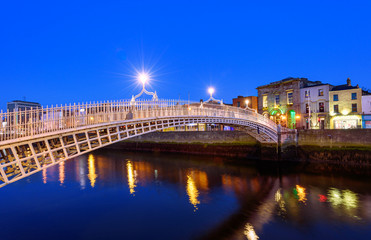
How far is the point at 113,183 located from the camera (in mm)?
18938

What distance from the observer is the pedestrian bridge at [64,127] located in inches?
339

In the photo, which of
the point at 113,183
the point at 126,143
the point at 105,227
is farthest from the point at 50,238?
the point at 126,143

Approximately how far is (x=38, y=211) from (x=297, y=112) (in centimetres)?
3541

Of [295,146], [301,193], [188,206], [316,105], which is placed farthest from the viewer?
[316,105]

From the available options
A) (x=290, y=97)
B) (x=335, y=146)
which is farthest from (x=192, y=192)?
(x=290, y=97)

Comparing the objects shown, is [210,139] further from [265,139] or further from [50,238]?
[50,238]

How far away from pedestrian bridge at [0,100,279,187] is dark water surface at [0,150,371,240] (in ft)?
10.6

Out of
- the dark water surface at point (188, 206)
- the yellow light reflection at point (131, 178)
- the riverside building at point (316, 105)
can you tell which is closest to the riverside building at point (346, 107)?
the riverside building at point (316, 105)

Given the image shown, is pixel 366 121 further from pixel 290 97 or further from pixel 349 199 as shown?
pixel 349 199

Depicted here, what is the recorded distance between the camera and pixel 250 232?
34.3ft

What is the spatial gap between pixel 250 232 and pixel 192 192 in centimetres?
639

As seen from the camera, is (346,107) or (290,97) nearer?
(346,107)

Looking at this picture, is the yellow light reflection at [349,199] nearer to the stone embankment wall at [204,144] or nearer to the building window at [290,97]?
the stone embankment wall at [204,144]

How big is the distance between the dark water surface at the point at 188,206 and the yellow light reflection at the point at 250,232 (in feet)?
0.14
